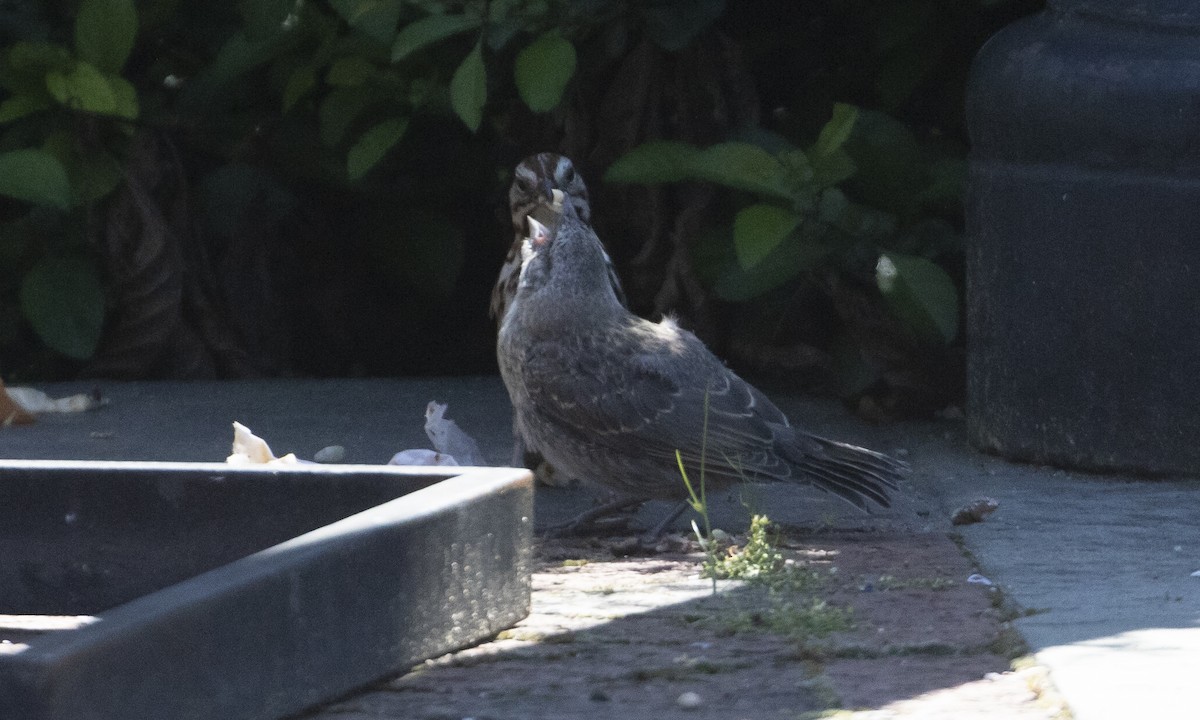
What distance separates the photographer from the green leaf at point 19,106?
20.1 ft

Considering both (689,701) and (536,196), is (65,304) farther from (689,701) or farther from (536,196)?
(689,701)

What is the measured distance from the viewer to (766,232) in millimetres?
5375

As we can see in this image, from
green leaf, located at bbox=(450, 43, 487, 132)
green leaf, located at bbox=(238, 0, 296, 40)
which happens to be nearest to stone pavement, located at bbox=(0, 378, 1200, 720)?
green leaf, located at bbox=(450, 43, 487, 132)

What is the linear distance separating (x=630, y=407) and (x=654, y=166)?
140 centimetres

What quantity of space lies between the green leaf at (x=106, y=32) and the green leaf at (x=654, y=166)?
1.75 meters

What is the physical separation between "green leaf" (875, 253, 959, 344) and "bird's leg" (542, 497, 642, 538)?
1181 mm

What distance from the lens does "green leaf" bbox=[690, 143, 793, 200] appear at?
A: 545 cm

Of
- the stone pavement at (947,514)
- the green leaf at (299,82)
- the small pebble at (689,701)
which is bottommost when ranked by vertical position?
the small pebble at (689,701)

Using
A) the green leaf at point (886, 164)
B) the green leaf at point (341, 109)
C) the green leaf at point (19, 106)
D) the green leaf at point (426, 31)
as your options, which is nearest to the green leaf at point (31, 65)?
the green leaf at point (19, 106)

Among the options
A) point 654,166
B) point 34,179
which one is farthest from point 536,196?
point 34,179

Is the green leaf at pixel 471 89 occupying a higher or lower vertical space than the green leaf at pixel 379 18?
lower

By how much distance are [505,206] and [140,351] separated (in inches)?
59.2

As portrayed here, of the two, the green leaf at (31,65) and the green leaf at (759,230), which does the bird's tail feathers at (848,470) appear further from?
the green leaf at (31,65)

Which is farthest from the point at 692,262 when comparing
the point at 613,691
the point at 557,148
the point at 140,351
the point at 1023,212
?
the point at 613,691
